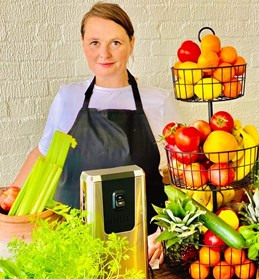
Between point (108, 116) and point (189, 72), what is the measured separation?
61 cm

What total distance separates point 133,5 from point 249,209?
1224 millimetres

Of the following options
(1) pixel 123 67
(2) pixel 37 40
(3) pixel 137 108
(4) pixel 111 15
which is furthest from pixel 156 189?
(2) pixel 37 40

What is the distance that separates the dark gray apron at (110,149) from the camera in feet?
5.31

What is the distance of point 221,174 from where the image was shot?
100 cm

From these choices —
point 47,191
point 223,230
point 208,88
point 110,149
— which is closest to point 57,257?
point 47,191

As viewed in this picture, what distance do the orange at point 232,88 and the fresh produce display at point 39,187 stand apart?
1.29 feet

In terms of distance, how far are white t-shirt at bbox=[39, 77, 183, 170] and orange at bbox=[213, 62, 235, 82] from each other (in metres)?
0.66

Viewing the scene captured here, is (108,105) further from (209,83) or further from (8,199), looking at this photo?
(8,199)

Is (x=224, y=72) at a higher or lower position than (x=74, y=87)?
higher

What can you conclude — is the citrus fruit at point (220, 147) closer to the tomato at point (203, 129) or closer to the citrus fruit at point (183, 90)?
the tomato at point (203, 129)

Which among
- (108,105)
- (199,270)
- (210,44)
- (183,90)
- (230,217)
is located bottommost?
(199,270)

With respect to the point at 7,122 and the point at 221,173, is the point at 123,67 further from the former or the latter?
the point at 221,173

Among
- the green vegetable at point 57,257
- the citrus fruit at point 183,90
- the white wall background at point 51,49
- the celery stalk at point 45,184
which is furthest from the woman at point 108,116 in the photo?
the green vegetable at point 57,257

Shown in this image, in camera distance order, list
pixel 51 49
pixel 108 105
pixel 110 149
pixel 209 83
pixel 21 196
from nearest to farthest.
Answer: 1. pixel 21 196
2. pixel 209 83
3. pixel 110 149
4. pixel 108 105
5. pixel 51 49
